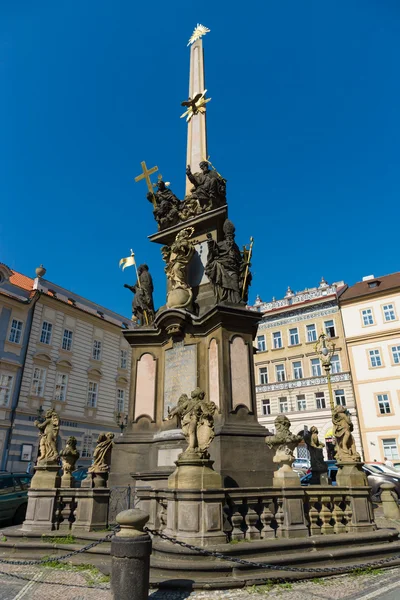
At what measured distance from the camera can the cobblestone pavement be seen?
4.67m

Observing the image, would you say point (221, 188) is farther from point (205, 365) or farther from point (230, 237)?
point (205, 365)

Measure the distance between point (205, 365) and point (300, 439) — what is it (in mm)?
3125

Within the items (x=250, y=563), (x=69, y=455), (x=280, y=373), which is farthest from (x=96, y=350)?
(x=250, y=563)

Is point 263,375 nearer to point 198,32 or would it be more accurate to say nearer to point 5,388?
point 5,388

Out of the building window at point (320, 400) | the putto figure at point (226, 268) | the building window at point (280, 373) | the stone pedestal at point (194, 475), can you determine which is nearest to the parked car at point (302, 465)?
the putto figure at point (226, 268)

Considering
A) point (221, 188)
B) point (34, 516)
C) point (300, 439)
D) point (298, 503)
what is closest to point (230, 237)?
point (221, 188)

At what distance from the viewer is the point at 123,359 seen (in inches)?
1490

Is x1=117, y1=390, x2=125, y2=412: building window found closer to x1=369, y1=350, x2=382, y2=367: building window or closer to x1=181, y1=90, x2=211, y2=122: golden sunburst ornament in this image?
x1=369, y1=350, x2=382, y2=367: building window

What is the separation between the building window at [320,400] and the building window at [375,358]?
16.5 feet

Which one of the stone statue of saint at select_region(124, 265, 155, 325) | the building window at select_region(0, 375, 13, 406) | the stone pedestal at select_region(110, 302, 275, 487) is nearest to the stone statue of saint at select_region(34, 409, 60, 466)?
the stone pedestal at select_region(110, 302, 275, 487)

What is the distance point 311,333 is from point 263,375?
6240 millimetres

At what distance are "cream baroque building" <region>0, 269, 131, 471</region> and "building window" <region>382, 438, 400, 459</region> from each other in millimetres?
21261

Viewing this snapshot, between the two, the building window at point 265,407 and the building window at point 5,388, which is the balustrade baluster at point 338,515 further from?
the building window at point 265,407

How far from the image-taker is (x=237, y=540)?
596cm
